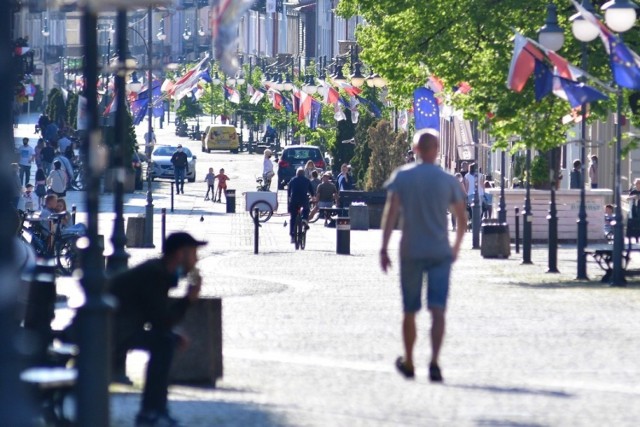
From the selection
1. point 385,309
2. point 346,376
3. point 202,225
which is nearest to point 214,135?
point 202,225

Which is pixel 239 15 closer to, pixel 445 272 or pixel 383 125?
pixel 445 272

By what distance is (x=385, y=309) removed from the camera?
1862 centimetres

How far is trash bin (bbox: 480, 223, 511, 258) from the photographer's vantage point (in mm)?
29922

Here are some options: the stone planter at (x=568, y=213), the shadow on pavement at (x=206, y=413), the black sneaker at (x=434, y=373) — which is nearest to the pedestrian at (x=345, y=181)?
the stone planter at (x=568, y=213)

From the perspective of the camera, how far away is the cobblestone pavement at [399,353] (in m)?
10.5

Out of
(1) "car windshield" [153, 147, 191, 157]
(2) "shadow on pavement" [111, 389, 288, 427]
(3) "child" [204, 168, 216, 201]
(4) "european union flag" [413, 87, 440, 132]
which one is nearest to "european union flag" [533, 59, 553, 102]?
(2) "shadow on pavement" [111, 389, 288, 427]

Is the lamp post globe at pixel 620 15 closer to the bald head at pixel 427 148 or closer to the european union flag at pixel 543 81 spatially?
the european union flag at pixel 543 81

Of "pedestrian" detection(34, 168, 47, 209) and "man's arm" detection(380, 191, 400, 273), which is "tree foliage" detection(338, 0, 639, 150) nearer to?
"man's arm" detection(380, 191, 400, 273)

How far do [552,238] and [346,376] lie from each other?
13481mm

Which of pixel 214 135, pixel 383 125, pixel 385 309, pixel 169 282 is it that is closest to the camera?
pixel 169 282

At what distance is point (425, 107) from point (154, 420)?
2772cm

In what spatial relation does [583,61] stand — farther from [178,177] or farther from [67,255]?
[178,177]

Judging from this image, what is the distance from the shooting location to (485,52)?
27.0m

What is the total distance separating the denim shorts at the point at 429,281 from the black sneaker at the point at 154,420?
2409mm
